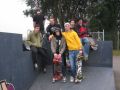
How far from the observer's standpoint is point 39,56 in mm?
12508

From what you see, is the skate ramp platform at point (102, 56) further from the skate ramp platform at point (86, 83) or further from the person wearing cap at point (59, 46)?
the person wearing cap at point (59, 46)

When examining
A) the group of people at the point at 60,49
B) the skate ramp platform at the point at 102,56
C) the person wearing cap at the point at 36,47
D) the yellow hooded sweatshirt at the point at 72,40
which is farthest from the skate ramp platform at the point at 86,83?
the yellow hooded sweatshirt at the point at 72,40

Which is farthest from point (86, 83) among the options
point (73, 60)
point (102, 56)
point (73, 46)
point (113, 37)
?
point (113, 37)

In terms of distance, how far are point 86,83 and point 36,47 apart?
70.0 inches

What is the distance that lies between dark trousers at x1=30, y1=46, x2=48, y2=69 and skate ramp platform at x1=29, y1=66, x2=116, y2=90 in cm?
45

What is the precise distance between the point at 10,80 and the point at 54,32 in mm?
2740

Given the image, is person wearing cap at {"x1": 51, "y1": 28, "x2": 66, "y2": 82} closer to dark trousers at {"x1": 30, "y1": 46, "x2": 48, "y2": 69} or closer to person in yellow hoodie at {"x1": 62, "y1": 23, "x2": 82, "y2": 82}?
person in yellow hoodie at {"x1": 62, "y1": 23, "x2": 82, "y2": 82}

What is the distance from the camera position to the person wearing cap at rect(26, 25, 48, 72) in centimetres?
1227

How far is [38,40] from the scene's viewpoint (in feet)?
41.1

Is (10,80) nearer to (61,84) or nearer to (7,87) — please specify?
(7,87)

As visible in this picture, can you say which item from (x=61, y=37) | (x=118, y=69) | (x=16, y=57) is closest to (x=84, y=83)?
(x=61, y=37)

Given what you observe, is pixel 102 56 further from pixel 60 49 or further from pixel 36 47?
pixel 36 47

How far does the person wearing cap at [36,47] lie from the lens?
12.3m

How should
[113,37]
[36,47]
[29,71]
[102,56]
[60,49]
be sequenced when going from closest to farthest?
[29,71]
[60,49]
[36,47]
[102,56]
[113,37]
